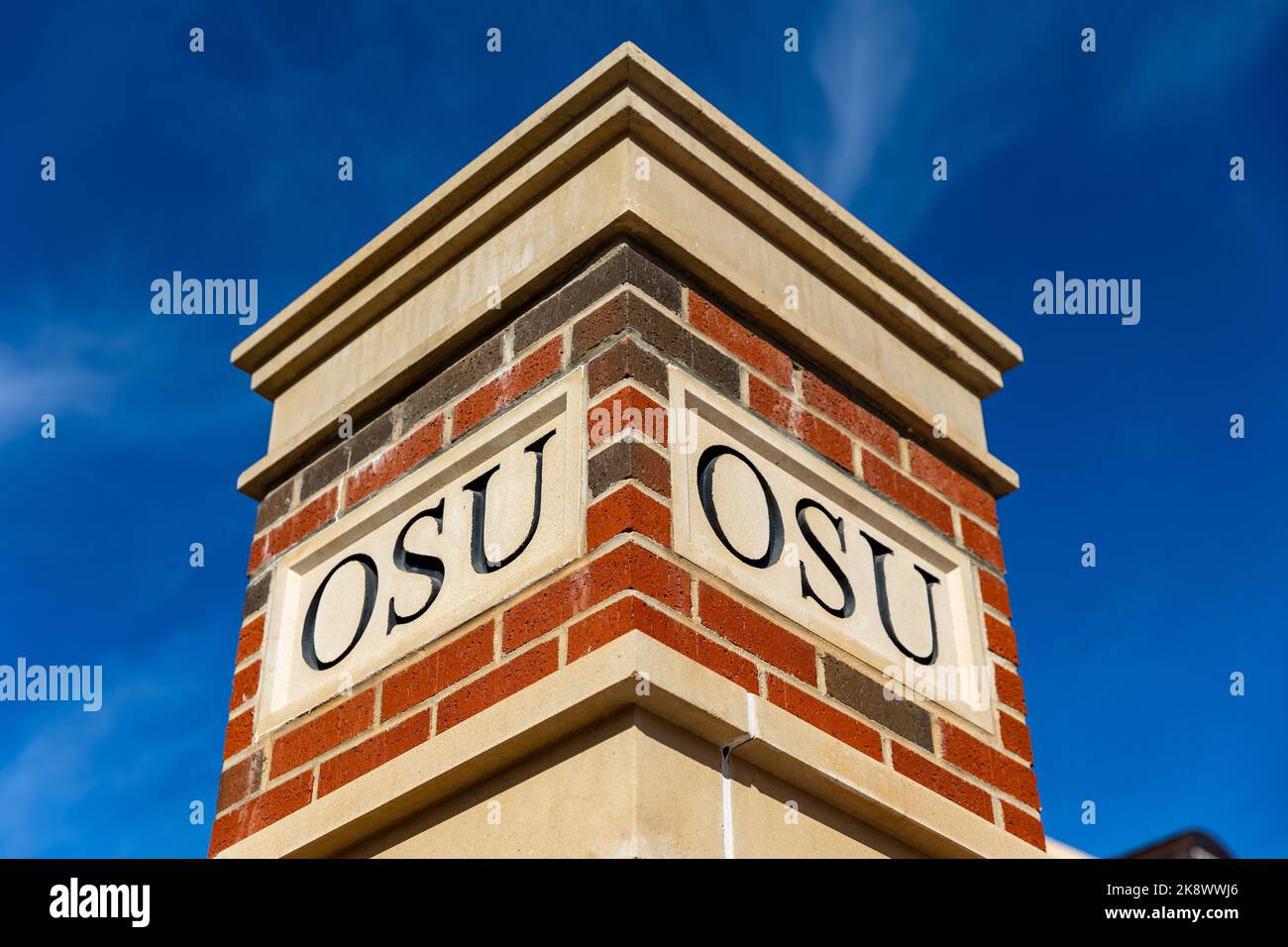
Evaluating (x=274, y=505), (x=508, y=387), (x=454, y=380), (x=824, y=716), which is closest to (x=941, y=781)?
(x=824, y=716)

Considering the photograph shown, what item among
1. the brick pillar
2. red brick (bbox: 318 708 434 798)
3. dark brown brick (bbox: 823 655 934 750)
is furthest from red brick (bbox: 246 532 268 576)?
dark brown brick (bbox: 823 655 934 750)

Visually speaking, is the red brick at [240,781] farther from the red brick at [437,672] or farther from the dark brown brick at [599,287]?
the dark brown brick at [599,287]

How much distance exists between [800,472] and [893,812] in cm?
62

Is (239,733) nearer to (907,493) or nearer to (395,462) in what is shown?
(395,462)

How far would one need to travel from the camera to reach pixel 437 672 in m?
2.54

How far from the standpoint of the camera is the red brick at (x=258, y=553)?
3115 mm

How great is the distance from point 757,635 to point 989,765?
0.62 m

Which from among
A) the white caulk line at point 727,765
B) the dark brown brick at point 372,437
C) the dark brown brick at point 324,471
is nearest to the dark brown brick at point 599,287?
the dark brown brick at point 372,437

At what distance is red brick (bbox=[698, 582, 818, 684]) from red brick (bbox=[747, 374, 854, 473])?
1.44 ft

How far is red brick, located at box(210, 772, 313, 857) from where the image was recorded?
105 inches

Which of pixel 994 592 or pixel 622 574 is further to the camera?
pixel 994 592

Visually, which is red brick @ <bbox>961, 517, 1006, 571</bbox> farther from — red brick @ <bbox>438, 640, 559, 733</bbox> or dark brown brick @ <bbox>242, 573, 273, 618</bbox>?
dark brown brick @ <bbox>242, 573, 273, 618</bbox>
